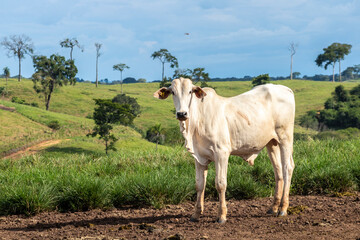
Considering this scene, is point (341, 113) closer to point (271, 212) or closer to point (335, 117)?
point (335, 117)

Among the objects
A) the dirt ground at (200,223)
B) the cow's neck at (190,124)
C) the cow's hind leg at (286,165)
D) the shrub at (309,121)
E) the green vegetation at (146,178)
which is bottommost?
the shrub at (309,121)

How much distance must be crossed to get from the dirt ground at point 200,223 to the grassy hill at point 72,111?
3644 cm

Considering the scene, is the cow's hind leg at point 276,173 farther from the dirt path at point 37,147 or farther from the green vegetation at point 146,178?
the dirt path at point 37,147

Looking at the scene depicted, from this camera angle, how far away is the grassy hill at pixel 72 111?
46072mm

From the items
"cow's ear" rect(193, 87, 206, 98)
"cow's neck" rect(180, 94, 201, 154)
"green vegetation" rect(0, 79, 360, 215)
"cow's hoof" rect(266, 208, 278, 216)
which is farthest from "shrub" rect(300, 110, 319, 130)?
"cow's ear" rect(193, 87, 206, 98)

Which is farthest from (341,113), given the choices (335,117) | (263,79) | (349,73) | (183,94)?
(349,73)

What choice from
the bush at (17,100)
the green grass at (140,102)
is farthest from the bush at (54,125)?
the bush at (17,100)

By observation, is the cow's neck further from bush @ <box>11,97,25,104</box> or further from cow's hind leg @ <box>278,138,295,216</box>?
bush @ <box>11,97,25,104</box>

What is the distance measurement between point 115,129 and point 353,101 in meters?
46.6

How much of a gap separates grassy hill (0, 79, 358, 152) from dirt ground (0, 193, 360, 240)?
36.4 metres

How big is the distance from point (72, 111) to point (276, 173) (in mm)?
65887

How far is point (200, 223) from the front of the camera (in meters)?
6.46

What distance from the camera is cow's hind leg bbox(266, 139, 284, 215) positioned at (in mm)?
7027

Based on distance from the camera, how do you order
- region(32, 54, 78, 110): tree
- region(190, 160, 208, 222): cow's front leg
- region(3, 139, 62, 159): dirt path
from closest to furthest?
region(190, 160, 208, 222): cow's front leg < region(3, 139, 62, 159): dirt path < region(32, 54, 78, 110): tree
